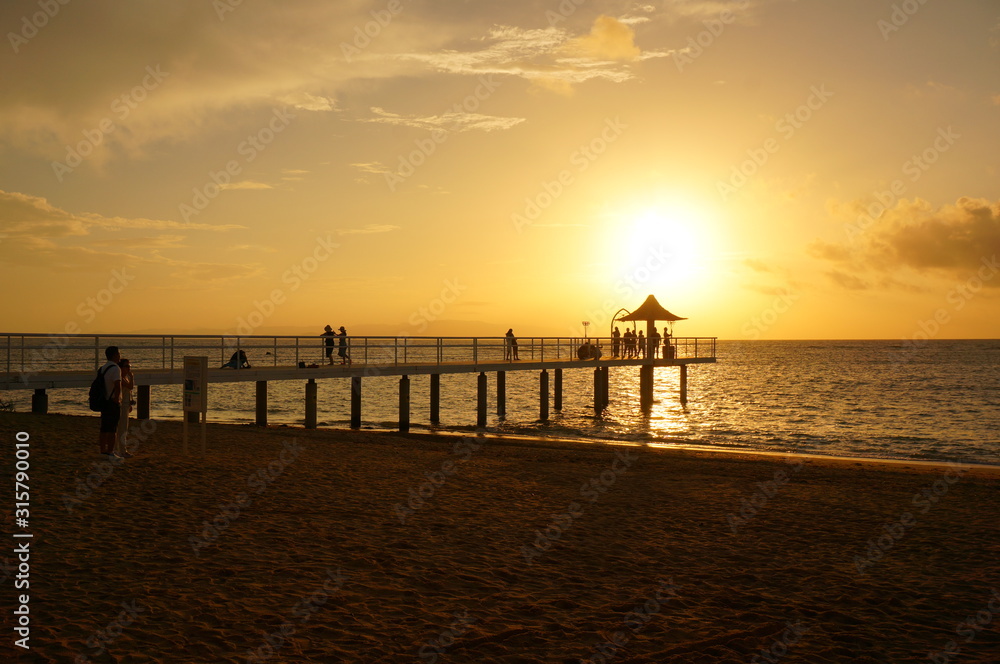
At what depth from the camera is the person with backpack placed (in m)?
11.3

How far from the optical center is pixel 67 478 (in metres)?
10.1

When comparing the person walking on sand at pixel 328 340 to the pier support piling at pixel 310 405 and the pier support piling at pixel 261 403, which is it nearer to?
the pier support piling at pixel 310 405

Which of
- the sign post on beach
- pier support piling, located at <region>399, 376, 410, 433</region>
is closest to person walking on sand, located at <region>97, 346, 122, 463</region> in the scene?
the sign post on beach

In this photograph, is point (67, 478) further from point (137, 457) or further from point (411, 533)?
point (411, 533)

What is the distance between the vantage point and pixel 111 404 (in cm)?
1133

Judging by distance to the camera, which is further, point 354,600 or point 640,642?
point 354,600

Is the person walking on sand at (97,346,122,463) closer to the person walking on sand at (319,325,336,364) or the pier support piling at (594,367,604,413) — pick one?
the person walking on sand at (319,325,336,364)

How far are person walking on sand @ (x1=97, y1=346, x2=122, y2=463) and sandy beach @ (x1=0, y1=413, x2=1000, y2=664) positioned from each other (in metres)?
0.47

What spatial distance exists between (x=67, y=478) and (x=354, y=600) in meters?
5.99

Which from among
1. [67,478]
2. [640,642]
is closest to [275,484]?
[67,478]

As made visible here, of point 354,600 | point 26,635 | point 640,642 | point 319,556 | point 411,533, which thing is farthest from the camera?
point 411,533

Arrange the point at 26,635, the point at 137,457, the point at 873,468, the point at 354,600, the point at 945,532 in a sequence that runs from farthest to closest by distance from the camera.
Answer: the point at 873,468
the point at 137,457
the point at 945,532
the point at 354,600
the point at 26,635

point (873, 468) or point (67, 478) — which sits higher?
point (67, 478)

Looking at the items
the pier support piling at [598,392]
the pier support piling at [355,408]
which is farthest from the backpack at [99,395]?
the pier support piling at [598,392]
